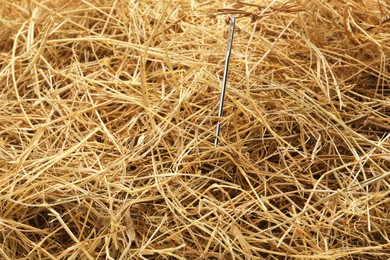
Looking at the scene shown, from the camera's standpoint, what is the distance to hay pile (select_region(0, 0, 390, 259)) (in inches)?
48.8

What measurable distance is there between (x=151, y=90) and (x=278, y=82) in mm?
302

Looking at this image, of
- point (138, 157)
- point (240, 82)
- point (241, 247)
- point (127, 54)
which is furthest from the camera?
point (127, 54)

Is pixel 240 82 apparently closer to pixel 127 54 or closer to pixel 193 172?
pixel 193 172

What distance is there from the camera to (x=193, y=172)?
4.44 ft

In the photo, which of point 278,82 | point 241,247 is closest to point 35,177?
point 241,247

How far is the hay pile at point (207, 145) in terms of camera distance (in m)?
1.24

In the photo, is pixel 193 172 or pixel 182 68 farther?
pixel 182 68

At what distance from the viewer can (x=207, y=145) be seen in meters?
1.37

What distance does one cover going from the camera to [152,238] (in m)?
1.26

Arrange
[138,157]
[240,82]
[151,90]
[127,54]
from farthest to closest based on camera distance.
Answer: [127,54] → [151,90] → [240,82] → [138,157]

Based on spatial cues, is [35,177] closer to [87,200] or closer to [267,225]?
[87,200]

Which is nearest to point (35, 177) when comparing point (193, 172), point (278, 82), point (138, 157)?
point (138, 157)

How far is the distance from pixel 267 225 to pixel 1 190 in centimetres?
52

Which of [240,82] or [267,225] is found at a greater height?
[240,82]
